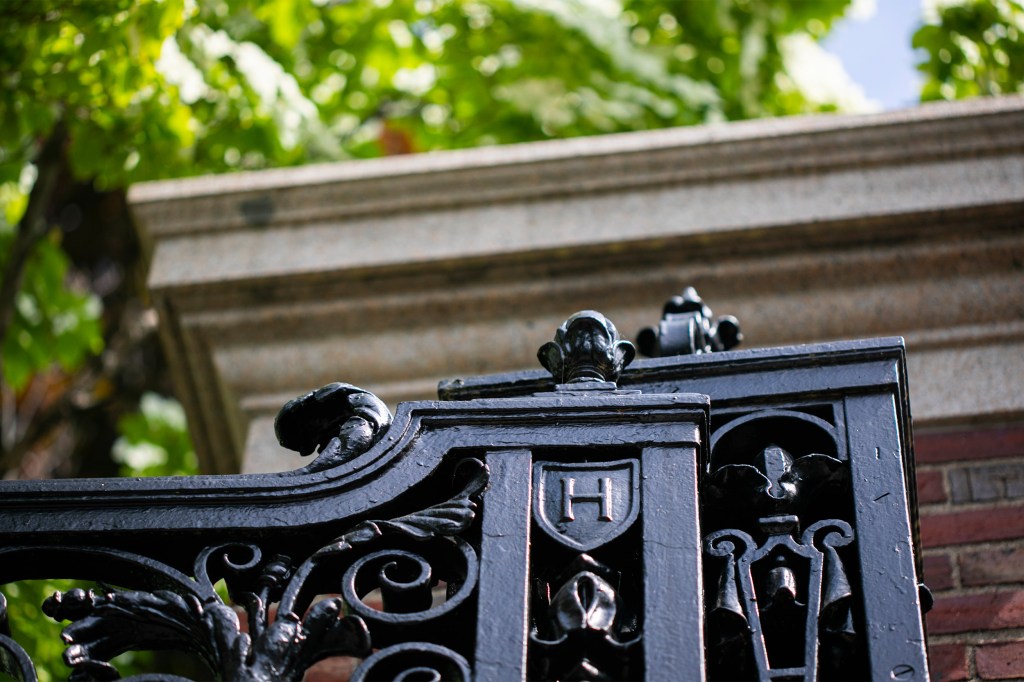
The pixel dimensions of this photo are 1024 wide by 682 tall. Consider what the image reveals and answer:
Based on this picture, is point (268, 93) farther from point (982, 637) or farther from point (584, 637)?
point (584, 637)

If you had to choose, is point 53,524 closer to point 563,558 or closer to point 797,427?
point 563,558

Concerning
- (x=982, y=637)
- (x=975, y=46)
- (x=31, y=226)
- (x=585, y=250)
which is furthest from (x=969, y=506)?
(x=31, y=226)

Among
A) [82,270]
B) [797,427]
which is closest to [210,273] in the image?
A: [797,427]

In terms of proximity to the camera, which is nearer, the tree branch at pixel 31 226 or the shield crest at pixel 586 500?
the shield crest at pixel 586 500

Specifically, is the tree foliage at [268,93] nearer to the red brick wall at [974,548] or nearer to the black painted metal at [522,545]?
the red brick wall at [974,548]

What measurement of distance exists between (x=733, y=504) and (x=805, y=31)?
4.95m

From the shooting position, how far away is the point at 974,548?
Result: 3.57 meters

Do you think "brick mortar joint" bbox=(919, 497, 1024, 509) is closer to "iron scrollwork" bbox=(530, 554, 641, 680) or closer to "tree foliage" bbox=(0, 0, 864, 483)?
"iron scrollwork" bbox=(530, 554, 641, 680)

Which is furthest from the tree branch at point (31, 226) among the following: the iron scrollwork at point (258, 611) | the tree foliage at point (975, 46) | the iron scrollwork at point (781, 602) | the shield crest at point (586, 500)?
the iron scrollwork at point (781, 602)

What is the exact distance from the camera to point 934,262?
412cm

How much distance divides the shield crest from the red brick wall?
138 cm

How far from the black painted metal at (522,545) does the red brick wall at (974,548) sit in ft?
3.55

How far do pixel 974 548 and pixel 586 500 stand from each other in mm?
1669

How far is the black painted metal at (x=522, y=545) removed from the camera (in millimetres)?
2053
